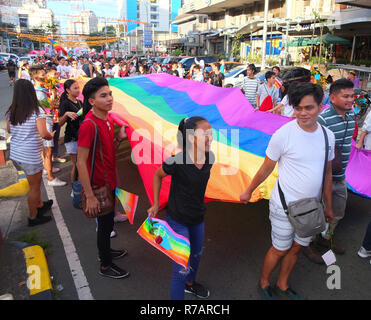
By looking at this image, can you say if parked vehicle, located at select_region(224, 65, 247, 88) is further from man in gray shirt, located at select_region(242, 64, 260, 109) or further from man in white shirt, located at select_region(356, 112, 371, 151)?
man in white shirt, located at select_region(356, 112, 371, 151)

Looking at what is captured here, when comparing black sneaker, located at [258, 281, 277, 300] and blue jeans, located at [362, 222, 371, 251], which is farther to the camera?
blue jeans, located at [362, 222, 371, 251]

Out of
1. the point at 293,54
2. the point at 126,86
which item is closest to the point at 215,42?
the point at 293,54

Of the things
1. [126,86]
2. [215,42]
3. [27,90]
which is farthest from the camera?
[215,42]

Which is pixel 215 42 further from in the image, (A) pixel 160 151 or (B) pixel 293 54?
(A) pixel 160 151

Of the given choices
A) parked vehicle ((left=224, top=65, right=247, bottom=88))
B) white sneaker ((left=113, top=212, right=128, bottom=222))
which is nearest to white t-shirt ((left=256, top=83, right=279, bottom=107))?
white sneaker ((left=113, top=212, right=128, bottom=222))

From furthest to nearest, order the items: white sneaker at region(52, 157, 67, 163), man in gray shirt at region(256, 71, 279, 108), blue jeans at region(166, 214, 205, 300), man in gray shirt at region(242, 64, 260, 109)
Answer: man in gray shirt at region(242, 64, 260, 109) < man in gray shirt at region(256, 71, 279, 108) < white sneaker at region(52, 157, 67, 163) < blue jeans at region(166, 214, 205, 300)

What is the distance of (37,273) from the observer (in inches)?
118

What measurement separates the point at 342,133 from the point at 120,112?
2718 millimetres

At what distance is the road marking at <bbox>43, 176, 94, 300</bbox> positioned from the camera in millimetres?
2879

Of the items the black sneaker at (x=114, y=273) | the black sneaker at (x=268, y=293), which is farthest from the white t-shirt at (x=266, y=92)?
the black sneaker at (x=114, y=273)

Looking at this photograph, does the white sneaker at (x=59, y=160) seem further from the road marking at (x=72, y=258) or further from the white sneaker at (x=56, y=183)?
the road marking at (x=72, y=258)

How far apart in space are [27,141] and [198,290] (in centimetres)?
258

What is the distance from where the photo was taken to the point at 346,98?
2.92 meters

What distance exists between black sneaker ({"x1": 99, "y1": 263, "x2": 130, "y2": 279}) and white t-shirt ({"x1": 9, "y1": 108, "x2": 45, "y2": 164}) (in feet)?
5.30
